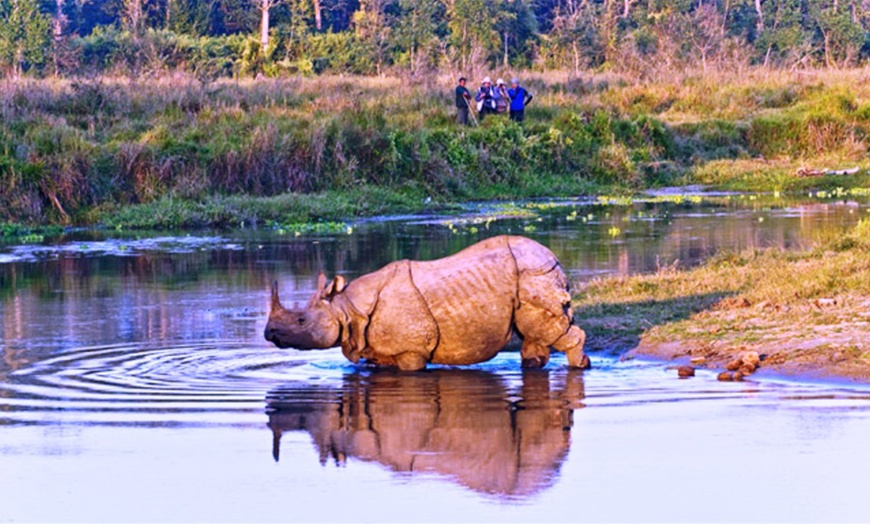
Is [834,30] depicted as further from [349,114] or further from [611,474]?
[611,474]

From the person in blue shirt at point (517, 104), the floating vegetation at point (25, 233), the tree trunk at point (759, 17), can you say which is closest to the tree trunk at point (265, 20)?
the tree trunk at point (759, 17)

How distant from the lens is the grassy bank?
24922 mm

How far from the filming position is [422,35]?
52.5 meters

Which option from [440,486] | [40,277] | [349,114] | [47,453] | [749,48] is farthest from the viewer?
[749,48]

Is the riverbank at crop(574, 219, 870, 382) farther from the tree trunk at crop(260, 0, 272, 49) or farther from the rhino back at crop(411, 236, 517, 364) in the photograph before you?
the tree trunk at crop(260, 0, 272, 49)

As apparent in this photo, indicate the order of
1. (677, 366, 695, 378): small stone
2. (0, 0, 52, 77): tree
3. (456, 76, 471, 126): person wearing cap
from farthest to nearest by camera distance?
(0, 0, 52, 77): tree → (456, 76, 471, 126): person wearing cap → (677, 366, 695, 378): small stone

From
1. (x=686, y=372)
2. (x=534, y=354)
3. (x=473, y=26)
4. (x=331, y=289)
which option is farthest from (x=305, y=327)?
(x=473, y=26)

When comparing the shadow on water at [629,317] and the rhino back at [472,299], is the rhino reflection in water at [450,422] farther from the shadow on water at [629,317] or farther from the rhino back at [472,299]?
the shadow on water at [629,317]

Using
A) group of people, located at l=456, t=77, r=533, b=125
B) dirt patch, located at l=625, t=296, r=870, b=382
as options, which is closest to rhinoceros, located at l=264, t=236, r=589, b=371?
dirt patch, located at l=625, t=296, r=870, b=382

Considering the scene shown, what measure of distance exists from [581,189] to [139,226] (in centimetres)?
1004

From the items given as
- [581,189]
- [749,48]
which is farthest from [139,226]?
[749,48]

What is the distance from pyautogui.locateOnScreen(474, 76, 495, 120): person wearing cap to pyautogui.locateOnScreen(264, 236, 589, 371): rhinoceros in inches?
835

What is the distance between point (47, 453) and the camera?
8.68 m

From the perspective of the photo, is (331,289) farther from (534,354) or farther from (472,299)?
(534,354)
